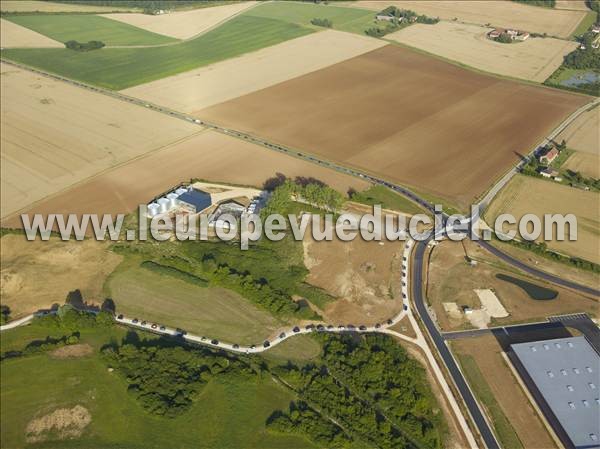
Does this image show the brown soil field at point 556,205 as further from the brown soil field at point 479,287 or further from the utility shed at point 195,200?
the utility shed at point 195,200

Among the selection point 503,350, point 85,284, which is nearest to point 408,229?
point 503,350

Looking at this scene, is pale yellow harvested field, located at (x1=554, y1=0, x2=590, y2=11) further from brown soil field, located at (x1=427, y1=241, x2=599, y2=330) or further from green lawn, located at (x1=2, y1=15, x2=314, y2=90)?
brown soil field, located at (x1=427, y1=241, x2=599, y2=330)

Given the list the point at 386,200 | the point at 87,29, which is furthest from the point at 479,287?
the point at 87,29

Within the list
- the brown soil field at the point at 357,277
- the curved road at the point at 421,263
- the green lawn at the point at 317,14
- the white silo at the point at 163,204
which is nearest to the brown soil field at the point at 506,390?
the curved road at the point at 421,263

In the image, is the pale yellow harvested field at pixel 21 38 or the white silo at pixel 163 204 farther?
the pale yellow harvested field at pixel 21 38

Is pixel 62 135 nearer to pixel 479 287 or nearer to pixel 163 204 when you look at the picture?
pixel 163 204

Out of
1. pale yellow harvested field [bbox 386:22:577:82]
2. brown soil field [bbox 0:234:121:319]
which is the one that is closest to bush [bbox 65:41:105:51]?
pale yellow harvested field [bbox 386:22:577:82]
